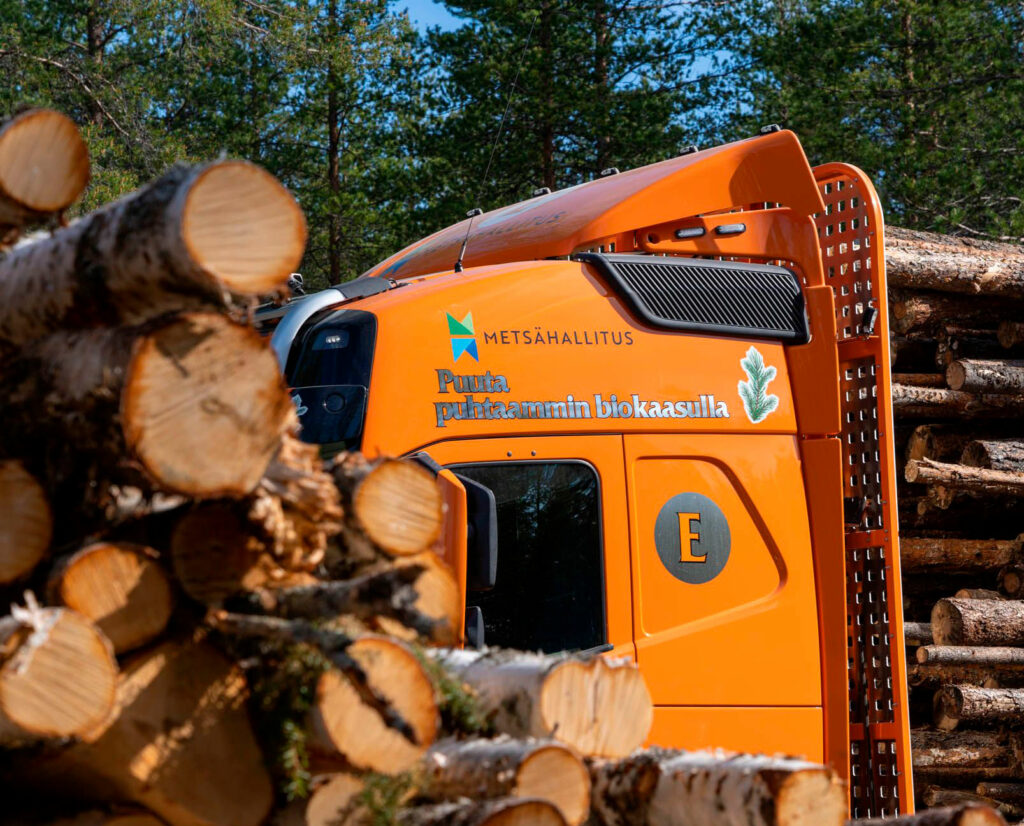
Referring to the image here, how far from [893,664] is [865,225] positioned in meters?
1.82

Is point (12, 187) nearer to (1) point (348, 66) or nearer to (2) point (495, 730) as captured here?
(2) point (495, 730)

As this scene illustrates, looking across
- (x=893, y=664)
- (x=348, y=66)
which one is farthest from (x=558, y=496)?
(x=348, y=66)

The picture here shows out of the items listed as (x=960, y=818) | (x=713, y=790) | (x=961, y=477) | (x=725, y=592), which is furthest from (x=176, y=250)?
(x=961, y=477)

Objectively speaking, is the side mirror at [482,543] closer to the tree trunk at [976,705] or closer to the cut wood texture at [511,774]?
the cut wood texture at [511,774]

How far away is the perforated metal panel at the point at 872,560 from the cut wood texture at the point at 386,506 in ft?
10.2

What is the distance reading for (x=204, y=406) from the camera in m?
2.55

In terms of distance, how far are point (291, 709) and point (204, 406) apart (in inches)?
25.0

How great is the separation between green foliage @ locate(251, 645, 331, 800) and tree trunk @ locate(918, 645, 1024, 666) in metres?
4.64

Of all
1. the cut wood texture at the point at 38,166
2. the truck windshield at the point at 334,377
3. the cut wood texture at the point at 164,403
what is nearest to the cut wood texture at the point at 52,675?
the cut wood texture at the point at 164,403

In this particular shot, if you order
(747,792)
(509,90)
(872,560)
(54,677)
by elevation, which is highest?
(509,90)

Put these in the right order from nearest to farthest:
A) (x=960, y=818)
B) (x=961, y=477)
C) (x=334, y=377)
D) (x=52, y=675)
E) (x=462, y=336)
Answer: (x=52, y=675)
(x=960, y=818)
(x=334, y=377)
(x=462, y=336)
(x=961, y=477)

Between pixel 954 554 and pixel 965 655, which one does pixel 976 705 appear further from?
pixel 954 554

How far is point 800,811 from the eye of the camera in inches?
117

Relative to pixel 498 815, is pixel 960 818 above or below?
below
